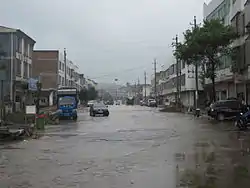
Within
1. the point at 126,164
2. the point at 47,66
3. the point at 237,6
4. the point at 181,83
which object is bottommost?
the point at 126,164

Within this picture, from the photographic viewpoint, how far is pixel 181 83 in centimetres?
9362

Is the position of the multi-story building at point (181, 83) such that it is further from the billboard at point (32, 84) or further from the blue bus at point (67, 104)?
the billboard at point (32, 84)

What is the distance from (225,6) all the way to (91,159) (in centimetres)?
4306

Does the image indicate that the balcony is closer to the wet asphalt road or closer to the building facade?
the building facade

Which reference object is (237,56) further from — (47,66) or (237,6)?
(47,66)

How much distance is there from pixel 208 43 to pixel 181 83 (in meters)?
51.6

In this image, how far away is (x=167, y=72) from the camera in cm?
11925

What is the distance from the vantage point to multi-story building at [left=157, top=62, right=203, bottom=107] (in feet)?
272

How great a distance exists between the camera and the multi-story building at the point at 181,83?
82875mm

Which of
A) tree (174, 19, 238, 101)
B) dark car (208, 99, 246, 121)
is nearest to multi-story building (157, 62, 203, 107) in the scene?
tree (174, 19, 238, 101)

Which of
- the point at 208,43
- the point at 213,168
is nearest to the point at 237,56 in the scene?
the point at 208,43

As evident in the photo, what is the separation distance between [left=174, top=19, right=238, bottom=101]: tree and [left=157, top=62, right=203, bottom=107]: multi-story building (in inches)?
1108

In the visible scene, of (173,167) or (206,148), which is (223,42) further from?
(173,167)

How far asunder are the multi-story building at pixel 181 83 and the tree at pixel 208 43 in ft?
92.3
